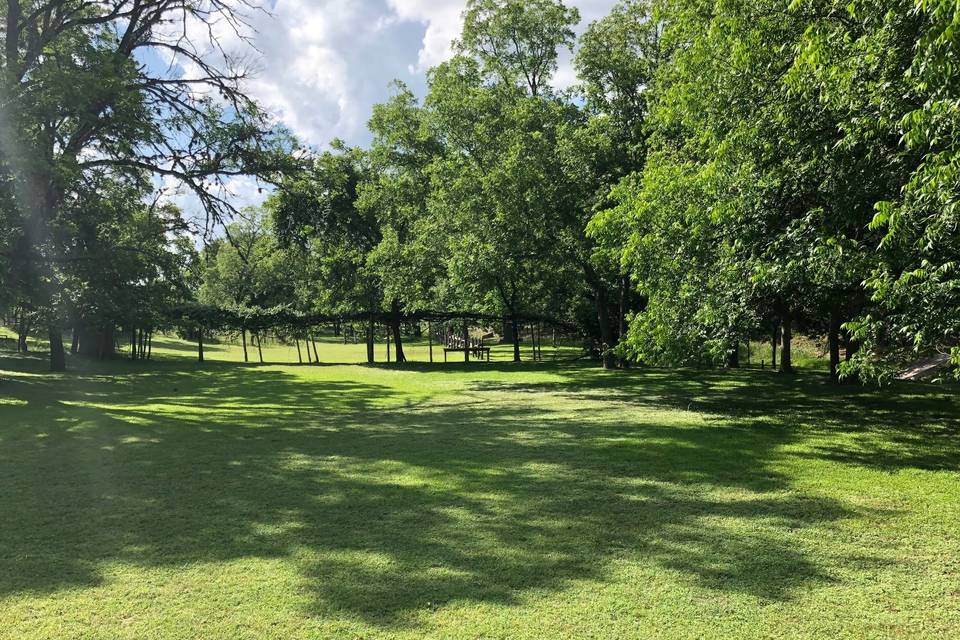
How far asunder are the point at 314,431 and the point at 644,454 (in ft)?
17.1

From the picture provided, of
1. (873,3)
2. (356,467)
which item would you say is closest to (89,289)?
(356,467)

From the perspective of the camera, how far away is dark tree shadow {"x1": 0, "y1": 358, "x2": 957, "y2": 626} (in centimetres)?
409

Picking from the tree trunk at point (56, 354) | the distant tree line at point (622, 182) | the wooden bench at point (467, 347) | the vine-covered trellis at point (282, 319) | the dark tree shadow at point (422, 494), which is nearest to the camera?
the dark tree shadow at point (422, 494)

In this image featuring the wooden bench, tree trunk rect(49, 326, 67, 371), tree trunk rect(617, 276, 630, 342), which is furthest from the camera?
the wooden bench

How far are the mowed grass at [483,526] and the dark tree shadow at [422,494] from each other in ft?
0.10

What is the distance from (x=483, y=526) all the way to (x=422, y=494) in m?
1.13

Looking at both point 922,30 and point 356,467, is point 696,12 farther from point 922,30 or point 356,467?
point 356,467

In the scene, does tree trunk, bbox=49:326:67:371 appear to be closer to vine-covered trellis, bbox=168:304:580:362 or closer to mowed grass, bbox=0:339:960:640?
vine-covered trellis, bbox=168:304:580:362

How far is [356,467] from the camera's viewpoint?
7148 mm

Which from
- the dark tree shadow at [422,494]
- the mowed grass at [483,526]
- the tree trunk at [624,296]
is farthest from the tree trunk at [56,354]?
the tree trunk at [624,296]

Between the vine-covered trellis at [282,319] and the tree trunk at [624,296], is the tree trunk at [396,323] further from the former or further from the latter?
the tree trunk at [624,296]

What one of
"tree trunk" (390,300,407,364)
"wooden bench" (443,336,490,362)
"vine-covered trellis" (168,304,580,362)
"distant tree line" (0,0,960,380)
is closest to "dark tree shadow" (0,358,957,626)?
"distant tree line" (0,0,960,380)

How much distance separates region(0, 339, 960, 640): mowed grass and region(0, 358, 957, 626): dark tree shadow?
3cm

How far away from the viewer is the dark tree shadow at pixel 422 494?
4.09 m
